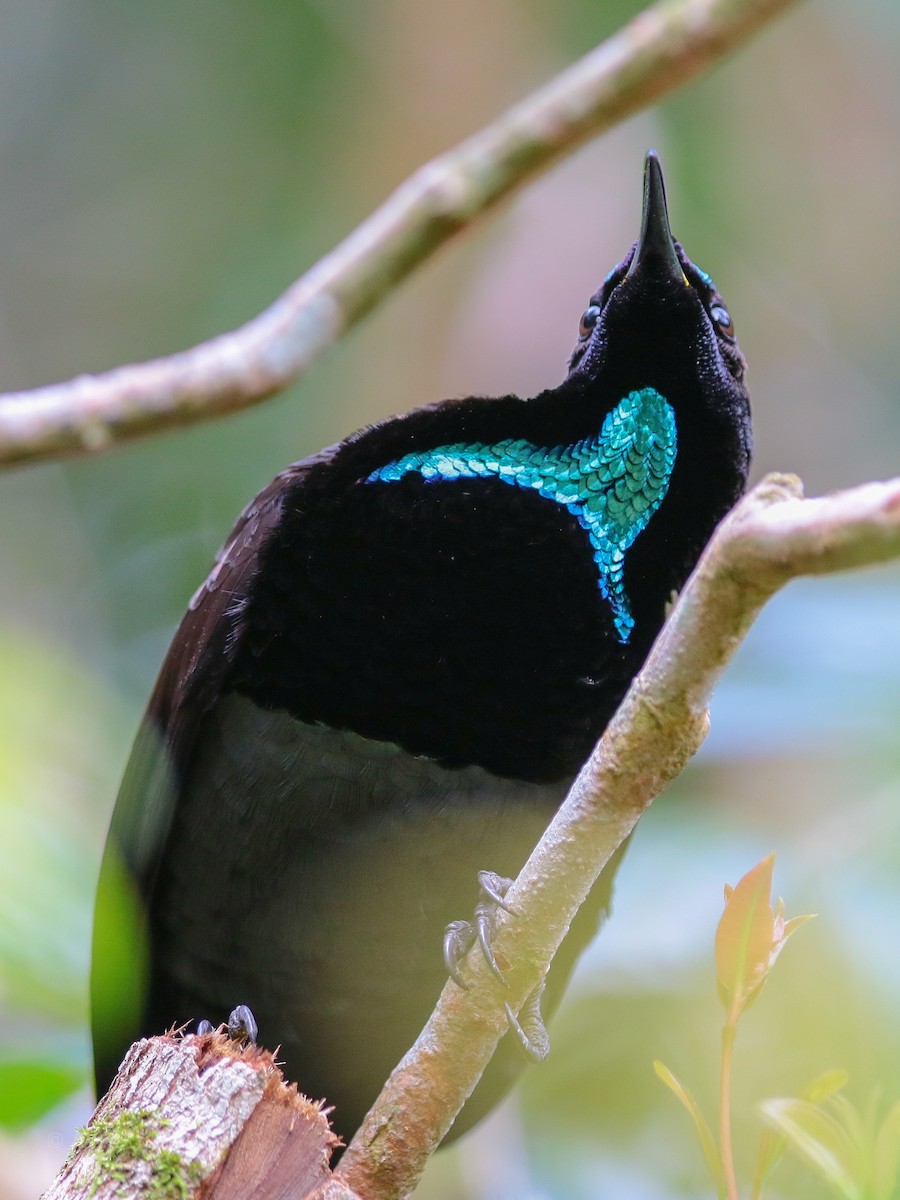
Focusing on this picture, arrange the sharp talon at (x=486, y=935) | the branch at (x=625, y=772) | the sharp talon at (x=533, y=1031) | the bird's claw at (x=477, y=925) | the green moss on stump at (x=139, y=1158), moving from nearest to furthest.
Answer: the branch at (x=625, y=772), the green moss on stump at (x=139, y=1158), the sharp talon at (x=486, y=935), the bird's claw at (x=477, y=925), the sharp talon at (x=533, y=1031)

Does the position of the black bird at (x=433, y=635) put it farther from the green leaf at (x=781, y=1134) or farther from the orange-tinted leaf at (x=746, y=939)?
the green leaf at (x=781, y=1134)

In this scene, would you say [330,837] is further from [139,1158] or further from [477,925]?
[139,1158]

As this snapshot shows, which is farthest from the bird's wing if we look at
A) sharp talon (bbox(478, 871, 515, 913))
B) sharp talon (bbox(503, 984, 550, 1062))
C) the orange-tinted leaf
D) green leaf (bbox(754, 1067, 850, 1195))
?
green leaf (bbox(754, 1067, 850, 1195))

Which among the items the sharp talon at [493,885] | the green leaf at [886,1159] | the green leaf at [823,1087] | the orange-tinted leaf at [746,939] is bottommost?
the green leaf at [886,1159]

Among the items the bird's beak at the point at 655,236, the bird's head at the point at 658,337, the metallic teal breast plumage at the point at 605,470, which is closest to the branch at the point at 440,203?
the bird's beak at the point at 655,236

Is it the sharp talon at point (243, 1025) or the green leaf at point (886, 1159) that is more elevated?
the sharp talon at point (243, 1025)

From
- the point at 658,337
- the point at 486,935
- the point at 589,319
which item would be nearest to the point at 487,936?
the point at 486,935

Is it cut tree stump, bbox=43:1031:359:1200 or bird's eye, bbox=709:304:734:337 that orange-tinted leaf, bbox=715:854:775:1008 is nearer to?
cut tree stump, bbox=43:1031:359:1200
